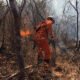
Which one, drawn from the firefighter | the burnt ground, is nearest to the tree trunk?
the burnt ground

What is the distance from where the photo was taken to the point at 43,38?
810 centimetres

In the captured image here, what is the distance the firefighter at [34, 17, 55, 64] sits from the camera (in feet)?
26.2

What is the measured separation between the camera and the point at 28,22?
17.2 m

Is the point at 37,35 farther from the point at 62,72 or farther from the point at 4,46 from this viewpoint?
the point at 4,46

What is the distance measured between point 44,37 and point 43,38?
0.06 m

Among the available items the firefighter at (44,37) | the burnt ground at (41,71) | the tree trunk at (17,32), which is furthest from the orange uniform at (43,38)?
the tree trunk at (17,32)

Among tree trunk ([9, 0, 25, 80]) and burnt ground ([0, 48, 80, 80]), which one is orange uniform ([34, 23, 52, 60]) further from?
tree trunk ([9, 0, 25, 80])

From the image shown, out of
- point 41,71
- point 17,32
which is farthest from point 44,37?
point 17,32

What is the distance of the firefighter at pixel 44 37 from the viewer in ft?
26.2

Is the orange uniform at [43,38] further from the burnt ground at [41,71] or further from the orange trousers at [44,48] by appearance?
the burnt ground at [41,71]

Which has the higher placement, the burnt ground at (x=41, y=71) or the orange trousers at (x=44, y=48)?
the orange trousers at (x=44, y=48)

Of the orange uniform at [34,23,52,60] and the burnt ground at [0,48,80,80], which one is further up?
the orange uniform at [34,23,52,60]

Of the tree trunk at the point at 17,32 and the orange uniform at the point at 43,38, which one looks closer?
the tree trunk at the point at 17,32

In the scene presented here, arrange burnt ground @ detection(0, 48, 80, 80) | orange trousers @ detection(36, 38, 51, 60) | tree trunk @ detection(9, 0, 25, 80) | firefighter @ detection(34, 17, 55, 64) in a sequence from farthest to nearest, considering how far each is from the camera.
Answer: orange trousers @ detection(36, 38, 51, 60), firefighter @ detection(34, 17, 55, 64), burnt ground @ detection(0, 48, 80, 80), tree trunk @ detection(9, 0, 25, 80)
